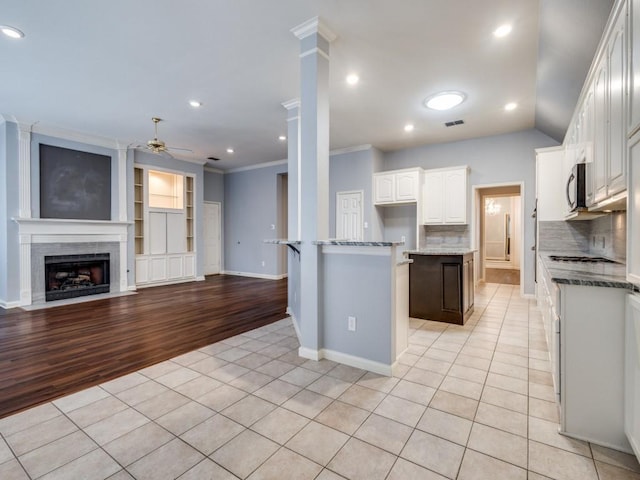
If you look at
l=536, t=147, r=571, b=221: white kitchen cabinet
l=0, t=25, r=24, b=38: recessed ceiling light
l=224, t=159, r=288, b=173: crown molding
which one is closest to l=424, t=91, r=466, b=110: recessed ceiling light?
l=536, t=147, r=571, b=221: white kitchen cabinet

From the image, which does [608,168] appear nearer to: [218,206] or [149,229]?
[149,229]

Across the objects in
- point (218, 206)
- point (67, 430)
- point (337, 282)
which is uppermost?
point (218, 206)

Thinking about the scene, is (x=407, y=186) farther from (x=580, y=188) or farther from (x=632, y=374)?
(x=632, y=374)

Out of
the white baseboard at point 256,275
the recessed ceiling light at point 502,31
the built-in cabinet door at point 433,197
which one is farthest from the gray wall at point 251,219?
the recessed ceiling light at point 502,31

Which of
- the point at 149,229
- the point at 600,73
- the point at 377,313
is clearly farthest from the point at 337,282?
the point at 149,229

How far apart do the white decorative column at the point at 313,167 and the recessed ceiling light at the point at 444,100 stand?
1987 mm

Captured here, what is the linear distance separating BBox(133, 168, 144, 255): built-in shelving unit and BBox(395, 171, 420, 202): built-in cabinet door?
551 cm

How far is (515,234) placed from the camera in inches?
419

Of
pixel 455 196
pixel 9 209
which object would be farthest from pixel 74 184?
pixel 455 196

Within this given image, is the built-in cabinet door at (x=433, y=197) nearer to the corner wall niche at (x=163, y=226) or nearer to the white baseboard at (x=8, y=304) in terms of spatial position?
the corner wall niche at (x=163, y=226)

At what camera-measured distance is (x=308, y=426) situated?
1.88 metres

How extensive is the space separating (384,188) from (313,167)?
3831 millimetres

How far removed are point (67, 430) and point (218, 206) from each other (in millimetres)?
7512

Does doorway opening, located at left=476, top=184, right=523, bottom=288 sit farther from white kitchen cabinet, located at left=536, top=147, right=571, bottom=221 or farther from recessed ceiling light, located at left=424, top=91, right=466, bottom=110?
recessed ceiling light, located at left=424, top=91, right=466, bottom=110
